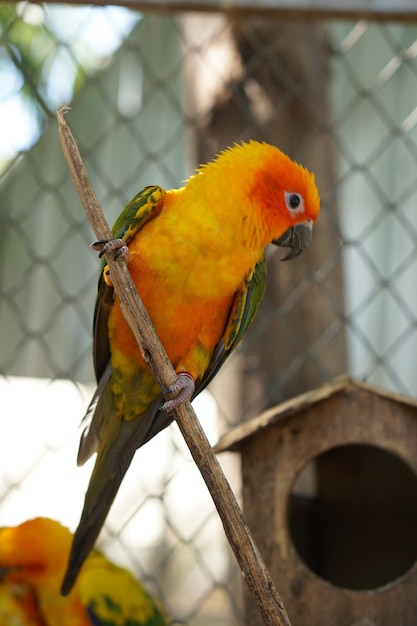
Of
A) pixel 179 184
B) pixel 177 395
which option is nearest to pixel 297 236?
pixel 177 395

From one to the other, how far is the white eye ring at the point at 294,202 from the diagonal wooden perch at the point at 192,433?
0.36 m

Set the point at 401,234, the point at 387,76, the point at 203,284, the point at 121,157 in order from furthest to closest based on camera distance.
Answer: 1. the point at 401,234
2. the point at 121,157
3. the point at 387,76
4. the point at 203,284

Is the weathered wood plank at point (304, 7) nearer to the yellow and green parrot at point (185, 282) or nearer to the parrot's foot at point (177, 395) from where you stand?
the yellow and green parrot at point (185, 282)

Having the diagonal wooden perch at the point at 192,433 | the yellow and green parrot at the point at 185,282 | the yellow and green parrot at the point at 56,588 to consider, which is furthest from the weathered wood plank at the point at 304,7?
the yellow and green parrot at the point at 56,588

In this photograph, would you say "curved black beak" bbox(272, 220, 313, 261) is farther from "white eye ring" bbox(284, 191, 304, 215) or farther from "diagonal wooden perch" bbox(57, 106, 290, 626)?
"diagonal wooden perch" bbox(57, 106, 290, 626)

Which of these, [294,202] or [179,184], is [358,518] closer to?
[294,202]

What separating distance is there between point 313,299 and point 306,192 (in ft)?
1.57

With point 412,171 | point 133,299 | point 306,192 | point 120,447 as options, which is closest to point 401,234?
point 412,171

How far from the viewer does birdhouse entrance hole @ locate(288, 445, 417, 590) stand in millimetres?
1277

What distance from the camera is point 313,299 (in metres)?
1.56

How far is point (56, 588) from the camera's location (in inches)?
47.8

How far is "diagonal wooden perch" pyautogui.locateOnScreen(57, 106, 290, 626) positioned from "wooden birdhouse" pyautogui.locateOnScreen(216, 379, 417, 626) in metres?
0.32

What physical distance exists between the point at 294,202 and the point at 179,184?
1174 mm

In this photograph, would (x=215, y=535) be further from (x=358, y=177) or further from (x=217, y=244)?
(x=217, y=244)
